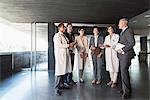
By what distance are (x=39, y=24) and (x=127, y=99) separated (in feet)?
28.5

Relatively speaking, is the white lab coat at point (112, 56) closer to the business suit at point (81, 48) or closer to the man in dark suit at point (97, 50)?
the man in dark suit at point (97, 50)

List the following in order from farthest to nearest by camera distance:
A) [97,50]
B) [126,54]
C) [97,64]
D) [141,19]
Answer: [141,19] → [97,64] → [97,50] → [126,54]

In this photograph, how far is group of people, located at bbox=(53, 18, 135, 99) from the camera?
4.43 meters

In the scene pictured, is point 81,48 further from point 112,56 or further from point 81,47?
point 112,56

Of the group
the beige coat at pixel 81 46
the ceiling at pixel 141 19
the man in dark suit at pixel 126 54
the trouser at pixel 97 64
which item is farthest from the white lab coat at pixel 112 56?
the ceiling at pixel 141 19

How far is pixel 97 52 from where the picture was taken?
629 centimetres

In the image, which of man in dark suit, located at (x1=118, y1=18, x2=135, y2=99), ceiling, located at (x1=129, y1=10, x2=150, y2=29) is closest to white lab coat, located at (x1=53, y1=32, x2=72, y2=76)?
man in dark suit, located at (x1=118, y1=18, x2=135, y2=99)

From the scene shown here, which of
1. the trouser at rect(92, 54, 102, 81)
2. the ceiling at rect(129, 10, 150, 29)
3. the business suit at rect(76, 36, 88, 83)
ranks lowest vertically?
the trouser at rect(92, 54, 102, 81)

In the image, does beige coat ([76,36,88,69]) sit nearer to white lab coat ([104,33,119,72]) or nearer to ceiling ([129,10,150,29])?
white lab coat ([104,33,119,72])

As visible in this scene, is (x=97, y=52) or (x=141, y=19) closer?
(x=97, y=52)

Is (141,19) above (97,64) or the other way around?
above

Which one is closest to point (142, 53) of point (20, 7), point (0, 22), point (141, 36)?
point (141, 36)

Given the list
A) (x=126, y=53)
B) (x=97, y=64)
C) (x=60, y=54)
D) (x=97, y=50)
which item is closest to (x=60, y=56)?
(x=60, y=54)

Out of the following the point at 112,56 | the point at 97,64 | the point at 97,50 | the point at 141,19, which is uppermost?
the point at 141,19
